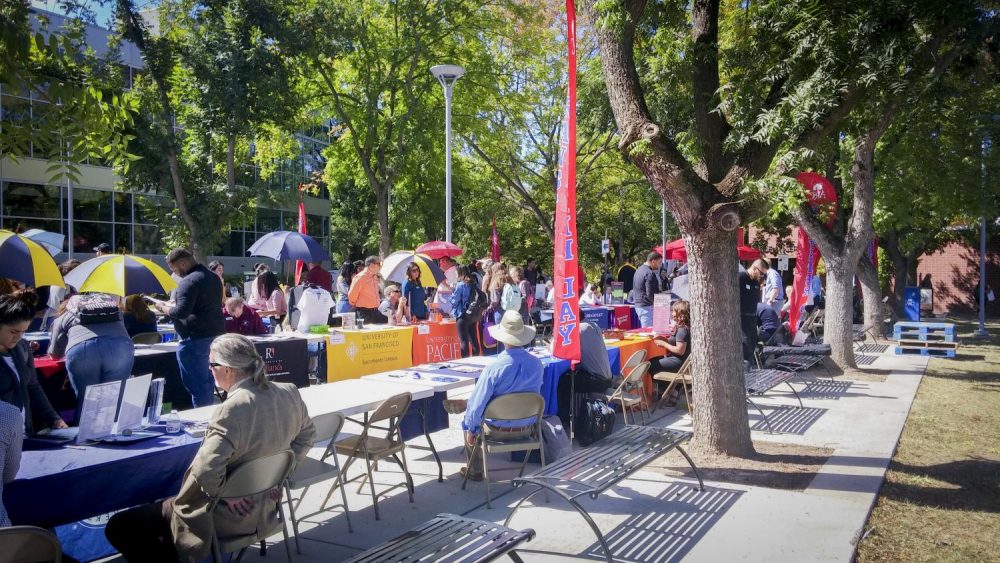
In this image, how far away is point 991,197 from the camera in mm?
15891

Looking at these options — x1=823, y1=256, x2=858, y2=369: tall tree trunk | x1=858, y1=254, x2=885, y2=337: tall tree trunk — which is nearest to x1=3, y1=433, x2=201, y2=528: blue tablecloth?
x1=823, y1=256, x2=858, y2=369: tall tree trunk

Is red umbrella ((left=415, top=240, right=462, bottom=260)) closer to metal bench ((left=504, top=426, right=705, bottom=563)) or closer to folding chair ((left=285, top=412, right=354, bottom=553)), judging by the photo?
metal bench ((left=504, top=426, right=705, bottom=563))

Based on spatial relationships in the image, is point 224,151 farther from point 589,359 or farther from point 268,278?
point 589,359

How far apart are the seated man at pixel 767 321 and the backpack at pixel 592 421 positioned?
21.2 feet

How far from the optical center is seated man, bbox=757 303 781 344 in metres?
13.0

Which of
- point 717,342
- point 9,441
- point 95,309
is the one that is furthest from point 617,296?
point 9,441

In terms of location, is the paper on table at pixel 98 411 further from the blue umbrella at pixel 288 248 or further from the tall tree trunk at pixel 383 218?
the tall tree trunk at pixel 383 218

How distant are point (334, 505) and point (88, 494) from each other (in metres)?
2.18

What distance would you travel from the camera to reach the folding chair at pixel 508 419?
588cm

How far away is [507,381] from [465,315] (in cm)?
622

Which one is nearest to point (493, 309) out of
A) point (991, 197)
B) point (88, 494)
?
point (88, 494)

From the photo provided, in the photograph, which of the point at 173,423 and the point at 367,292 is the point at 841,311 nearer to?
the point at 367,292

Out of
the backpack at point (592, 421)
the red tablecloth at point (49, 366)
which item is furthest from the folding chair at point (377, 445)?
the red tablecloth at point (49, 366)

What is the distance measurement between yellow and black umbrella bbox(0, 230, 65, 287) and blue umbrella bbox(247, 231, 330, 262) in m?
3.90
